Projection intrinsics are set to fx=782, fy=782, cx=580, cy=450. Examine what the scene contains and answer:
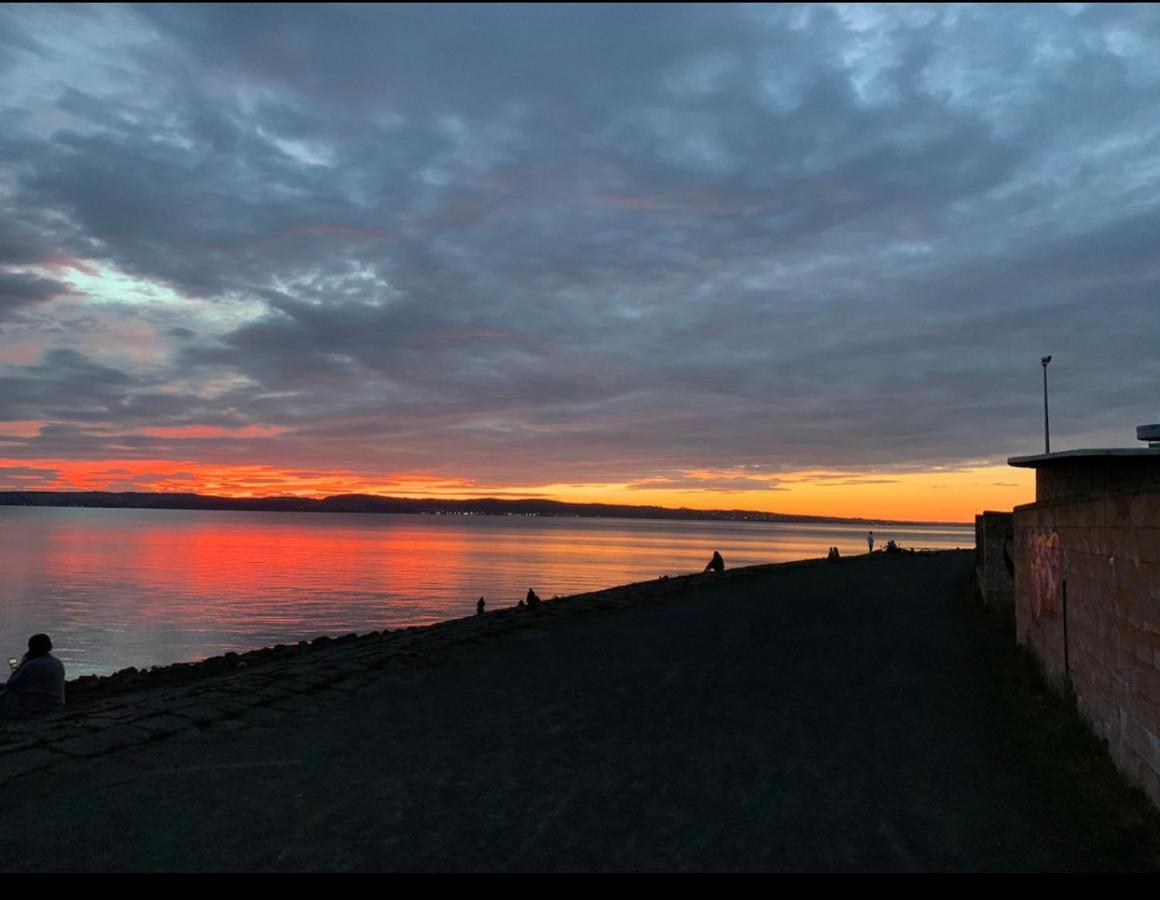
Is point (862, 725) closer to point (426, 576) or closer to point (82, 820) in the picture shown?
point (82, 820)

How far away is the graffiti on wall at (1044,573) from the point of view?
11.0 metres

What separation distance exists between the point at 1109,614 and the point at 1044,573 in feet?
14.3

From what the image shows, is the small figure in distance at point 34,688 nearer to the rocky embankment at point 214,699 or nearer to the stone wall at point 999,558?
the rocky embankment at point 214,699

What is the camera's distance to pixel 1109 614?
7.95 metres

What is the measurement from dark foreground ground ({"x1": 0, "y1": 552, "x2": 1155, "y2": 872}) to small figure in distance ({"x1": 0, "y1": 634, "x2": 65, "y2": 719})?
11.2 feet

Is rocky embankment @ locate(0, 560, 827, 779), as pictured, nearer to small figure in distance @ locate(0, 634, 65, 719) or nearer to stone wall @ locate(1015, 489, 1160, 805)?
small figure in distance @ locate(0, 634, 65, 719)

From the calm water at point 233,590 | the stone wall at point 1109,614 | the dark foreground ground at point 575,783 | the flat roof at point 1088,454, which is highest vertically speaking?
the flat roof at point 1088,454

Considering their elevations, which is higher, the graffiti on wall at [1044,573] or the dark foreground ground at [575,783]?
the graffiti on wall at [1044,573]

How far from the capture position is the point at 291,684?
35.3 ft

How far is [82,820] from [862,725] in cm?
806

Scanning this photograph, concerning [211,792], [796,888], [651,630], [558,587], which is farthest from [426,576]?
[796,888]

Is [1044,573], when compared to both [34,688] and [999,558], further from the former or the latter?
[34,688]

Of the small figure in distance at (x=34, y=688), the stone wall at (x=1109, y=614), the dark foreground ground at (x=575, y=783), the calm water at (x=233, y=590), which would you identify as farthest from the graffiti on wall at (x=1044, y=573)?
the calm water at (x=233, y=590)

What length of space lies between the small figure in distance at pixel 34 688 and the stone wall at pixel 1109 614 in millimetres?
12153
